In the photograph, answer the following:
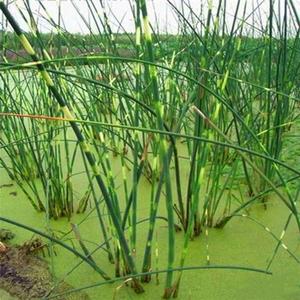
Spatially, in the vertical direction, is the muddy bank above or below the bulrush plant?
below

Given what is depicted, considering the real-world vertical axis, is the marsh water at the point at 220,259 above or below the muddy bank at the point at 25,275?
above

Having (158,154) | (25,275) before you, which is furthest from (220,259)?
(25,275)

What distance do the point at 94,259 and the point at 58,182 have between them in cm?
27

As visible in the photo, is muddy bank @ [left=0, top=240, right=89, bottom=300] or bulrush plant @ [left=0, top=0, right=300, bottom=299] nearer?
bulrush plant @ [left=0, top=0, right=300, bottom=299]

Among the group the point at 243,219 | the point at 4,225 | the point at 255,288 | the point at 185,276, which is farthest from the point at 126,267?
the point at 4,225

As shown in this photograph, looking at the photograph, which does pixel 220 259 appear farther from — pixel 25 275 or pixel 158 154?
pixel 25 275

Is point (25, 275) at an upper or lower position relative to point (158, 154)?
lower

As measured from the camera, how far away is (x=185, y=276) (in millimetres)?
889

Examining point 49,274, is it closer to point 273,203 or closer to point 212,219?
point 212,219

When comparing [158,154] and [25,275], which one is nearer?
[25,275]

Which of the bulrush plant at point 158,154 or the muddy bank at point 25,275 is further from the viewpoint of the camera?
the muddy bank at point 25,275

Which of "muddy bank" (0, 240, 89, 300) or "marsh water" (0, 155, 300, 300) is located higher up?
"marsh water" (0, 155, 300, 300)

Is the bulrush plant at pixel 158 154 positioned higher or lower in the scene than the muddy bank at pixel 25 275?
higher

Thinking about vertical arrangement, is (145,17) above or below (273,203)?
above
